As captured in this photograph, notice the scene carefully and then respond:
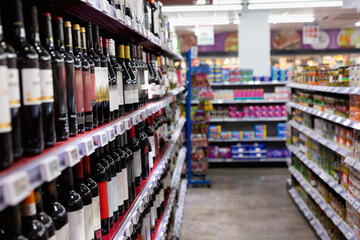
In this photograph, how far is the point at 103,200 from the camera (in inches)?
74.2

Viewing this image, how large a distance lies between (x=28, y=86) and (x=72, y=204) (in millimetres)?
571

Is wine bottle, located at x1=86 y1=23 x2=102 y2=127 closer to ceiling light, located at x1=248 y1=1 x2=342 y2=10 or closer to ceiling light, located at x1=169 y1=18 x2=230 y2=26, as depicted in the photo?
ceiling light, located at x1=248 y1=1 x2=342 y2=10

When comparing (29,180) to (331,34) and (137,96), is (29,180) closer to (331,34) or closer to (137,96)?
(137,96)

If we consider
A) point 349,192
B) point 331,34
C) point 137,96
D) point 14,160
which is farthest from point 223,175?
point 331,34

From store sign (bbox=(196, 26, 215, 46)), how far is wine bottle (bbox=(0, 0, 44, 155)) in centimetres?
1060

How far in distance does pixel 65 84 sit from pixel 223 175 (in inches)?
281

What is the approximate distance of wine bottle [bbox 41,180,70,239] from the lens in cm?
135

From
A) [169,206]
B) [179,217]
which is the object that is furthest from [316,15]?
[169,206]

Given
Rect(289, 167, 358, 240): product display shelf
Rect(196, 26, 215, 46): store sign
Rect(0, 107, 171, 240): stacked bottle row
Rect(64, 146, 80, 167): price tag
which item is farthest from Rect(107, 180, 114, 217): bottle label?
Rect(196, 26, 215, 46): store sign

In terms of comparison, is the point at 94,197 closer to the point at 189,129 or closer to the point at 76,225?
the point at 76,225

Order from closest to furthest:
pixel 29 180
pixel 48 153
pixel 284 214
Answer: pixel 29 180
pixel 48 153
pixel 284 214

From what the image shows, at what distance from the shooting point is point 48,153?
3.76 ft

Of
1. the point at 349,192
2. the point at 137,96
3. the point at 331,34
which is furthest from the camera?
the point at 331,34

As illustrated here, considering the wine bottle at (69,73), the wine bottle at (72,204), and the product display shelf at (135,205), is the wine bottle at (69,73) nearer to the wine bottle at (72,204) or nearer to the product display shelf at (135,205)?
the wine bottle at (72,204)
